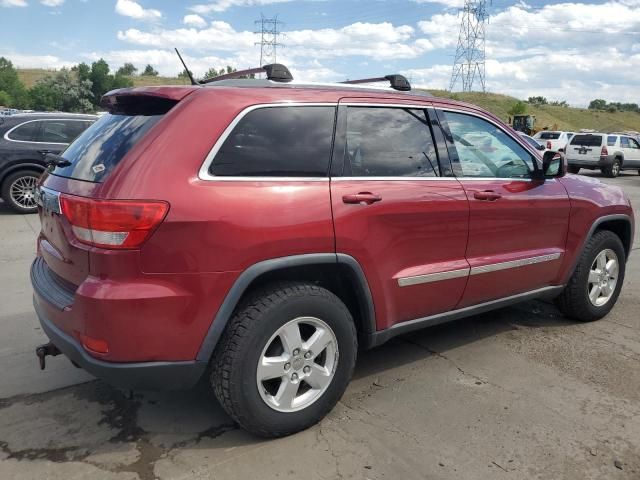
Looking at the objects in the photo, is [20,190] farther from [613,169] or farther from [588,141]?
[613,169]

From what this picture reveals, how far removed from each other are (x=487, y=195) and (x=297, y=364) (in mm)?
1698

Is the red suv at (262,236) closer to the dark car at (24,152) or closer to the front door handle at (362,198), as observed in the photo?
the front door handle at (362,198)

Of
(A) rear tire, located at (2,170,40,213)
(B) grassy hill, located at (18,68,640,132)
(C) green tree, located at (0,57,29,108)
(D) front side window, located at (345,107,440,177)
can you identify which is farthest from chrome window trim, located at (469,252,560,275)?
(C) green tree, located at (0,57,29,108)

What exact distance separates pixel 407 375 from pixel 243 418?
1327 mm

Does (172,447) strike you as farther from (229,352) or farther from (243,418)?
(229,352)

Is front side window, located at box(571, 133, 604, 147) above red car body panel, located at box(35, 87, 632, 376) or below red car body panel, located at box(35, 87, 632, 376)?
above

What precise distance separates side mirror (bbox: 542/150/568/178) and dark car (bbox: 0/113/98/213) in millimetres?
7985

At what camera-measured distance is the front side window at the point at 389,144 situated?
3.10 meters

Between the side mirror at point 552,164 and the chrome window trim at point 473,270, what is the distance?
23.5 inches

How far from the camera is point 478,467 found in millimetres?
2670

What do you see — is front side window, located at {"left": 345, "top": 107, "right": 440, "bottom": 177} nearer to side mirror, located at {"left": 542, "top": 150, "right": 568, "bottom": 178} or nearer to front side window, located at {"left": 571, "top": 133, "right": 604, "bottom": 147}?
side mirror, located at {"left": 542, "top": 150, "right": 568, "bottom": 178}

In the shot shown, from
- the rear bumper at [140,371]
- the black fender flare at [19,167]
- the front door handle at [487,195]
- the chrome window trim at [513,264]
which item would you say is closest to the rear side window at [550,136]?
the black fender flare at [19,167]

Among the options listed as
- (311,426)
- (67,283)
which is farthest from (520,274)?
(67,283)

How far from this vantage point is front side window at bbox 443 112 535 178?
364 cm
